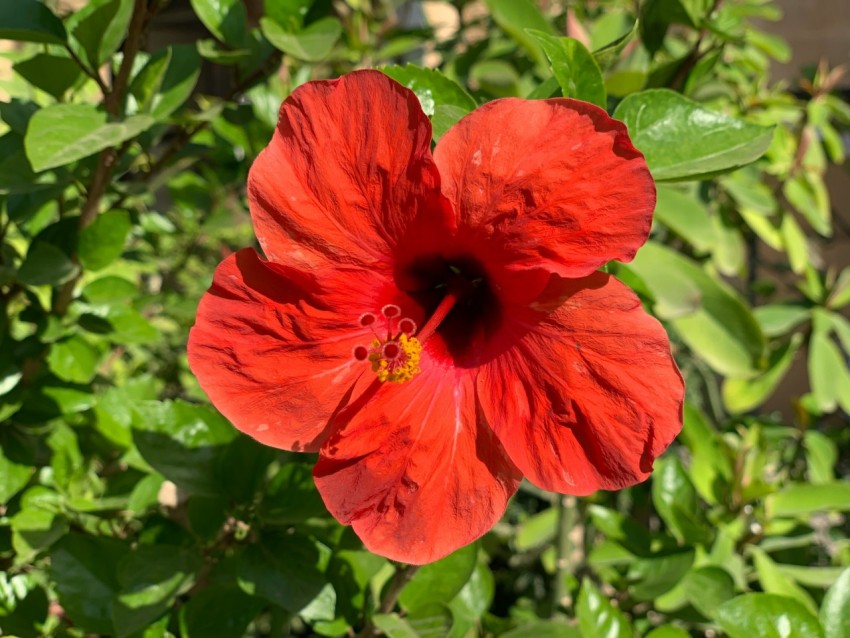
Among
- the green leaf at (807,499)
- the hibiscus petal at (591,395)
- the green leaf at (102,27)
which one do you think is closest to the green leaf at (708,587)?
the green leaf at (807,499)

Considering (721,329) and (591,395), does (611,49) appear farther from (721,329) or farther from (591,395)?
(721,329)

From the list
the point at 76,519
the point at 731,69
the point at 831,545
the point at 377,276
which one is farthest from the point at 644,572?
the point at 831,545

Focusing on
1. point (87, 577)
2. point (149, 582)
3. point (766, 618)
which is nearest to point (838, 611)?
point (766, 618)

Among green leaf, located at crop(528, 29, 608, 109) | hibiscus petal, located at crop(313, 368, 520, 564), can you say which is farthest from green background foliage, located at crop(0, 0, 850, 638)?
hibiscus petal, located at crop(313, 368, 520, 564)

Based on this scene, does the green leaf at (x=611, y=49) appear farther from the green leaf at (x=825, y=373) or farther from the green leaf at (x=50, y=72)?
the green leaf at (x=825, y=373)

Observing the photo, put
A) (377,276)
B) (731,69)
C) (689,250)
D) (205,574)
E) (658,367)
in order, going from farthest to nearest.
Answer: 1. (689,250)
2. (731,69)
3. (205,574)
4. (377,276)
5. (658,367)

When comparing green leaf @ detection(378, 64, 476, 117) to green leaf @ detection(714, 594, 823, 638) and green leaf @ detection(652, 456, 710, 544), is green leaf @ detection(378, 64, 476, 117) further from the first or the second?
green leaf @ detection(652, 456, 710, 544)

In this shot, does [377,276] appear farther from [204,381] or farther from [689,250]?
[689,250]

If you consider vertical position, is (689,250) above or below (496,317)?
below
